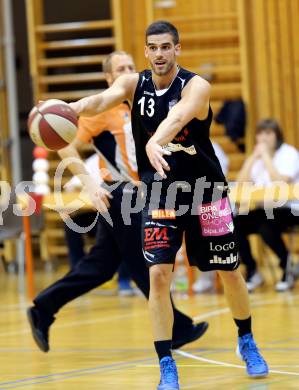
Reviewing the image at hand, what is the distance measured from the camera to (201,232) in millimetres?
4613

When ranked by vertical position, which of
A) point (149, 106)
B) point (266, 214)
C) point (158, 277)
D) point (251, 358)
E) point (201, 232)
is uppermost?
point (149, 106)

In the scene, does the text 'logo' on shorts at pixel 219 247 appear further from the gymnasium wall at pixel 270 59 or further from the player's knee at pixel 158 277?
the gymnasium wall at pixel 270 59

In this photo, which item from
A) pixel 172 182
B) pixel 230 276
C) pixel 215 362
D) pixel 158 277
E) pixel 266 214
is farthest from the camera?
pixel 266 214

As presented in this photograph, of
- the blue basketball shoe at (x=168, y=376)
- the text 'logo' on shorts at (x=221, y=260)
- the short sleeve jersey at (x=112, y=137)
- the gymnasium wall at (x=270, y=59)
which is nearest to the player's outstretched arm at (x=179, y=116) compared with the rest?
the text 'logo' on shorts at (x=221, y=260)

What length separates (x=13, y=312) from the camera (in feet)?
25.5

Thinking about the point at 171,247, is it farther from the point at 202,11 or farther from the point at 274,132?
the point at 202,11

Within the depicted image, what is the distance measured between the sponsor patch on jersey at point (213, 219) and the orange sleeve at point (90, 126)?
5.09 feet

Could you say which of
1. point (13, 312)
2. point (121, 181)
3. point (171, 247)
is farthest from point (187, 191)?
point (13, 312)

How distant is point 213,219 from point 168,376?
790 millimetres

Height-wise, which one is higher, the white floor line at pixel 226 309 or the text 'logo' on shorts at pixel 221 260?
the text 'logo' on shorts at pixel 221 260

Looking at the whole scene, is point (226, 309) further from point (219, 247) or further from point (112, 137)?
point (219, 247)

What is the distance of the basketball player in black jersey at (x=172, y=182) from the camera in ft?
14.6

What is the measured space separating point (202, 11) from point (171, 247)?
24.2 ft

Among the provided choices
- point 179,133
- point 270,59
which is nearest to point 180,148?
point 179,133
